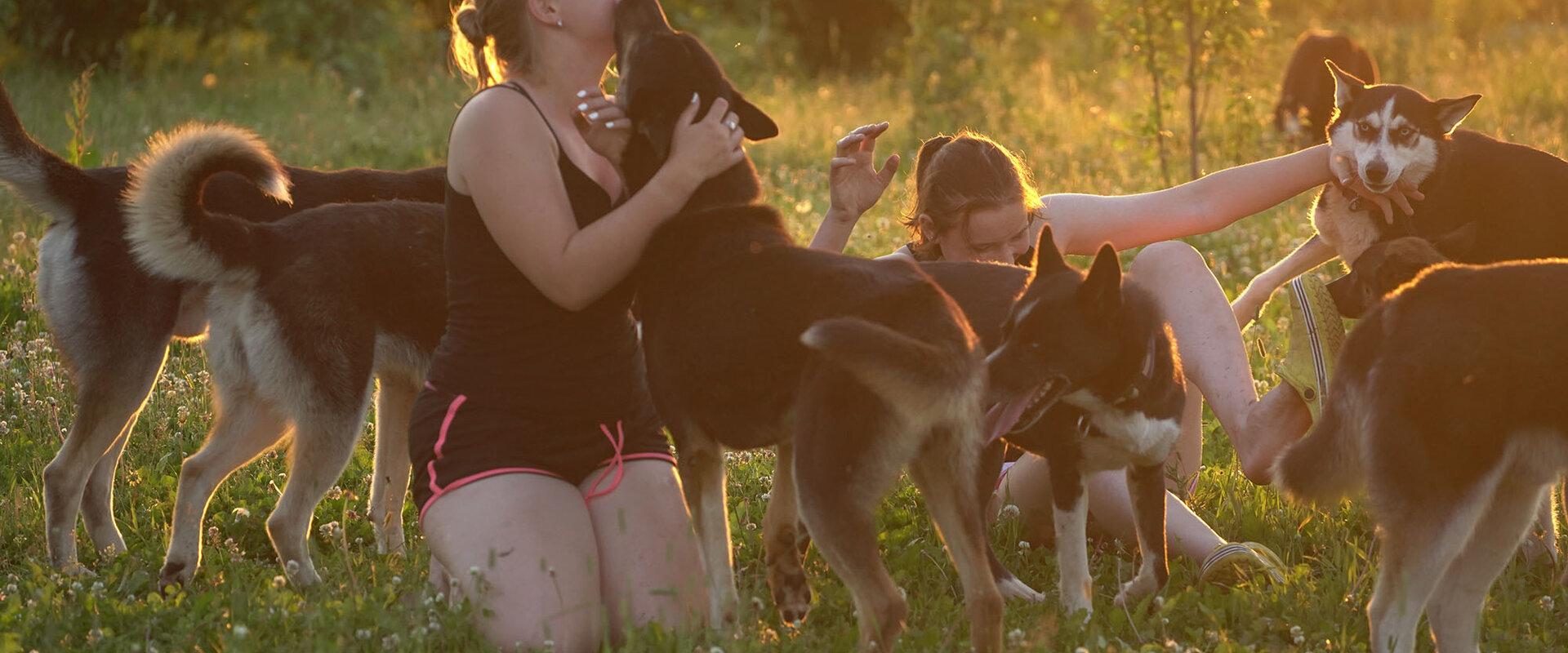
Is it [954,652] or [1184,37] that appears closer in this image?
[954,652]

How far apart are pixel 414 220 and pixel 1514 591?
144 inches

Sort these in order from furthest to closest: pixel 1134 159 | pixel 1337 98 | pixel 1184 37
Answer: pixel 1134 159 < pixel 1184 37 < pixel 1337 98

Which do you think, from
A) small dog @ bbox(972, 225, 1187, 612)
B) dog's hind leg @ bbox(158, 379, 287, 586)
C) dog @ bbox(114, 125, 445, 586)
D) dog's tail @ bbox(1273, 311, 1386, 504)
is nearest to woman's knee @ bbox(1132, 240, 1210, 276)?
small dog @ bbox(972, 225, 1187, 612)

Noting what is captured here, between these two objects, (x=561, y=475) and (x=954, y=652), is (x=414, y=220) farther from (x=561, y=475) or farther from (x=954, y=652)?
(x=954, y=652)


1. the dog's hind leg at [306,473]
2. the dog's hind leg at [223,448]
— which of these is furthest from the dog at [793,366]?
the dog's hind leg at [223,448]

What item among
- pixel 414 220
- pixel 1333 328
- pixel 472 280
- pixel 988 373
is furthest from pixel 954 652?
pixel 414 220

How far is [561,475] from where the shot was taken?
4.02 meters

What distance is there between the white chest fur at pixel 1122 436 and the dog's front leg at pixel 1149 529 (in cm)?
8

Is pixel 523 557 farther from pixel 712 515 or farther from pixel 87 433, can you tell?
pixel 87 433

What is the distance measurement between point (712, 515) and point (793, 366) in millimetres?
564

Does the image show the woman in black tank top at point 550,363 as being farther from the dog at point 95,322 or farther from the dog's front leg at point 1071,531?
the dog at point 95,322

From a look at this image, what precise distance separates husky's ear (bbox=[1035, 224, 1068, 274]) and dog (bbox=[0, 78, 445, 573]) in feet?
7.86

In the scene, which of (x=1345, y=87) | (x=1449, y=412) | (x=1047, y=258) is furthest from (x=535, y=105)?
(x=1345, y=87)

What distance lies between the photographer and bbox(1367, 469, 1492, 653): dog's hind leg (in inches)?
132
